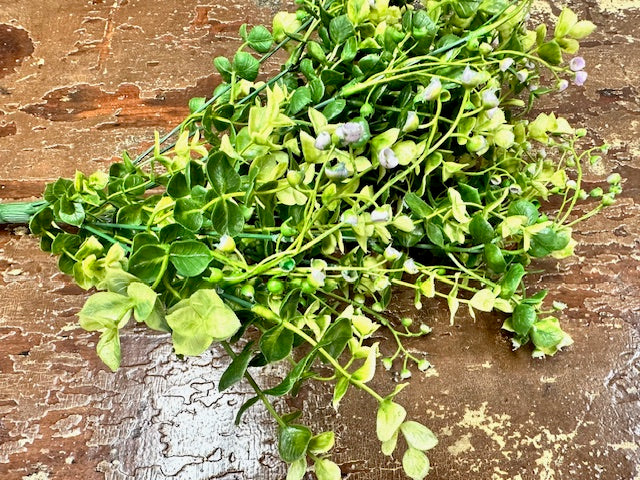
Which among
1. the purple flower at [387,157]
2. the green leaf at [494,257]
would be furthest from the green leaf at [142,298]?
the green leaf at [494,257]

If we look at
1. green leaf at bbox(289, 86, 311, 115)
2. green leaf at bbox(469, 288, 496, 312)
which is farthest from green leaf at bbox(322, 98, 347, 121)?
green leaf at bbox(469, 288, 496, 312)

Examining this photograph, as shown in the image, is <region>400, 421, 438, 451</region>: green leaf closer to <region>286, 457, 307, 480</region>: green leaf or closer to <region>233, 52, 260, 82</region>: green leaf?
<region>286, 457, 307, 480</region>: green leaf

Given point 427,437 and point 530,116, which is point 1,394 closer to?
point 427,437

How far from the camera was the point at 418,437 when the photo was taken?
49cm

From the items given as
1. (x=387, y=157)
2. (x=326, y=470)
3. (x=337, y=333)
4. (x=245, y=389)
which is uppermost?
(x=387, y=157)

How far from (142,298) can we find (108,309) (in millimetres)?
32

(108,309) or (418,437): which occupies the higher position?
(108,309)

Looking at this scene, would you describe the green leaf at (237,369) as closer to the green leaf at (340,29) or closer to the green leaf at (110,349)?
the green leaf at (110,349)

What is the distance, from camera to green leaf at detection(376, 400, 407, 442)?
47 cm

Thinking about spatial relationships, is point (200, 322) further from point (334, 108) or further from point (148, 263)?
point (334, 108)

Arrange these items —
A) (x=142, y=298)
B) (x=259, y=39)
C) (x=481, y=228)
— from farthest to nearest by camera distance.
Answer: (x=259, y=39) → (x=481, y=228) → (x=142, y=298)

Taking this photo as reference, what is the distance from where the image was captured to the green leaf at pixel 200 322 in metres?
0.45

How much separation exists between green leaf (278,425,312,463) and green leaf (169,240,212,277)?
0.17 m

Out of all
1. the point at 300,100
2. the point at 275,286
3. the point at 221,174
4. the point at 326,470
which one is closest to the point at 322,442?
the point at 326,470
